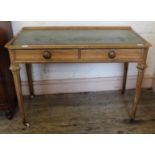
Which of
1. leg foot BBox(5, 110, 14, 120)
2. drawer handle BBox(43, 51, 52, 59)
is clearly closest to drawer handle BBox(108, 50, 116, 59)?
drawer handle BBox(43, 51, 52, 59)

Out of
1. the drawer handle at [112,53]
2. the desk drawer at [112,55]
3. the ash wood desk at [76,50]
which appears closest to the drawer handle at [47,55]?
the ash wood desk at [76,50]

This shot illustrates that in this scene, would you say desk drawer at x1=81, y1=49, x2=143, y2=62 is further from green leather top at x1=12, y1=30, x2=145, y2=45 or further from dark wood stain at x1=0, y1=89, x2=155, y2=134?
dark wood stain at x1=0, y1=89, x2=155, y2=134

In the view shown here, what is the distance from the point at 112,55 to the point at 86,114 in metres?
0.71

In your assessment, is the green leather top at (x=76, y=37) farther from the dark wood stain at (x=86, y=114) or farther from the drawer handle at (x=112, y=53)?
the dark wood stain at (x=86, y=114)

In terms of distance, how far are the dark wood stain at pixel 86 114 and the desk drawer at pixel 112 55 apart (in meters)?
0.63

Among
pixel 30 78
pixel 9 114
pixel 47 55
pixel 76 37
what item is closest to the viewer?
pixel 47 55

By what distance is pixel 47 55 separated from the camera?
1.34m

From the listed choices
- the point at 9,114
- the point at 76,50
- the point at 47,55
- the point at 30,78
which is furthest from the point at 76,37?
the point at 9,114

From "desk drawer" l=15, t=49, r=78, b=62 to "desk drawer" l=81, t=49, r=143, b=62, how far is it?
85mm

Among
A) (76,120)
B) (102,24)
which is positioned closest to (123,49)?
(102,24)

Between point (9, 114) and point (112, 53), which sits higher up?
point (112, 53)

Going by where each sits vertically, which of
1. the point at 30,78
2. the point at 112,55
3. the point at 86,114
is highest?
the point at 112,55

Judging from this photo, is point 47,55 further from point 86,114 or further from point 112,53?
point 86,114
